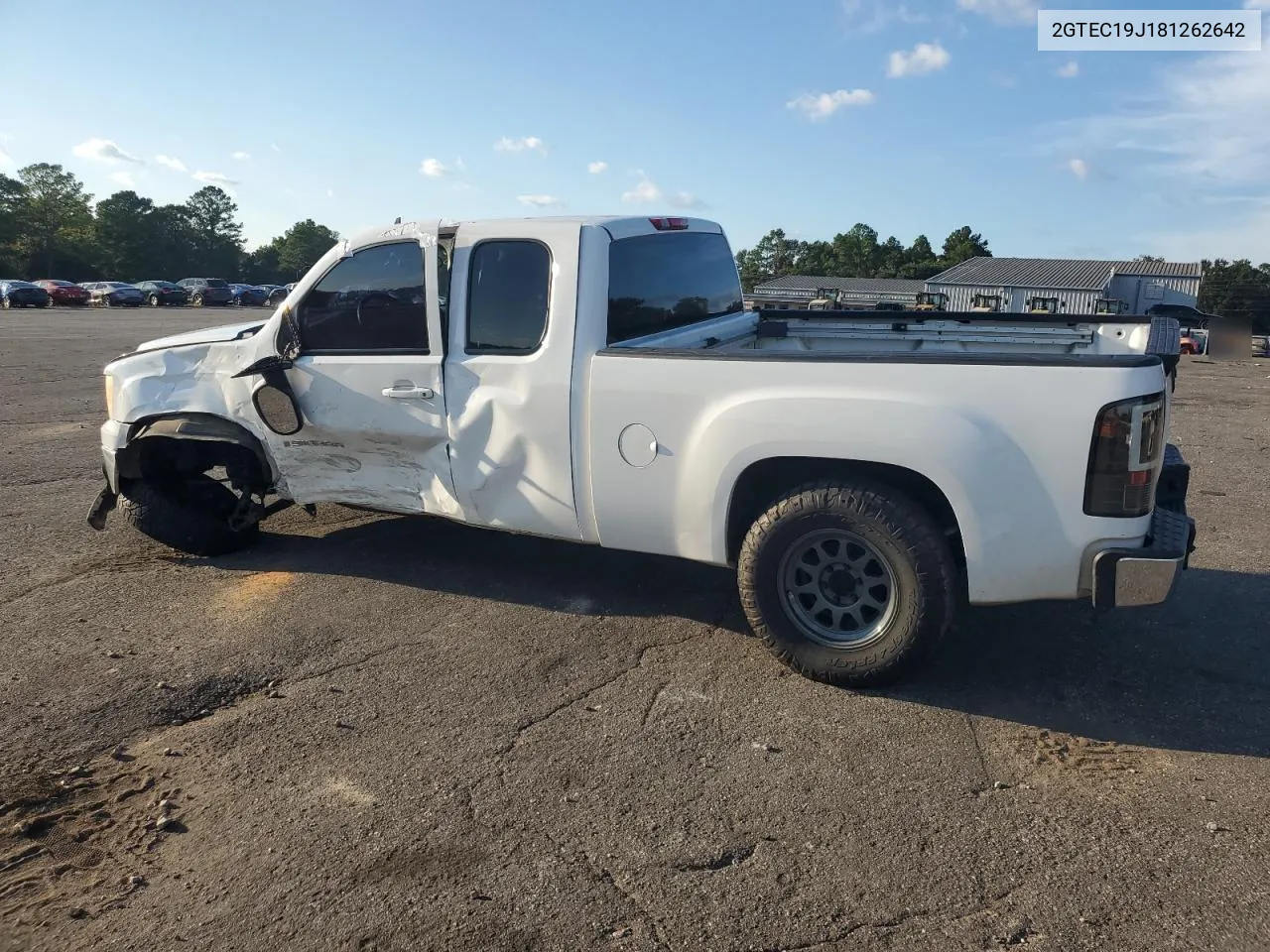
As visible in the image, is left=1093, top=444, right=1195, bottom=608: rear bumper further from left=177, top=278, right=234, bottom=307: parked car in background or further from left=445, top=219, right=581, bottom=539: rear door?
left=177, top=278, right=234, bottom=307: parked car in background

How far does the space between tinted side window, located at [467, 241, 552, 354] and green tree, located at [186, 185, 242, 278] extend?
284 ft

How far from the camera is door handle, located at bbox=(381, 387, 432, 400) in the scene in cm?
474

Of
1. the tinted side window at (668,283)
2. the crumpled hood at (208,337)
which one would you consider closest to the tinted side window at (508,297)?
the tinted side window at (668,283)

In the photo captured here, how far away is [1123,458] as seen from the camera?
337cm

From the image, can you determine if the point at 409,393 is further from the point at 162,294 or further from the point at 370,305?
the point at 162,294

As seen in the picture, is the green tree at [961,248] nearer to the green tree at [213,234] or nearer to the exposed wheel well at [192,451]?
the green tree at [213,234]

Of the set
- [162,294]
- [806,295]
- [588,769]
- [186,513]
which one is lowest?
[588,769]

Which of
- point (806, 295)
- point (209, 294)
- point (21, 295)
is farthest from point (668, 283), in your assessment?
point (209, 294)

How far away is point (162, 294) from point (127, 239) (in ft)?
103

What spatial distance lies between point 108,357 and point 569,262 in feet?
58.7

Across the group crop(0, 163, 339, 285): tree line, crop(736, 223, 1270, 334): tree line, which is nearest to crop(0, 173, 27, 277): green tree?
crop(0, 163, 339, 285): tree line

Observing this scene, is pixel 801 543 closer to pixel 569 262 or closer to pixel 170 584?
pixel 569 262

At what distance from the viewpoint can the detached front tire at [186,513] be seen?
18.2ft

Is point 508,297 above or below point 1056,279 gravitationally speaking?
below
